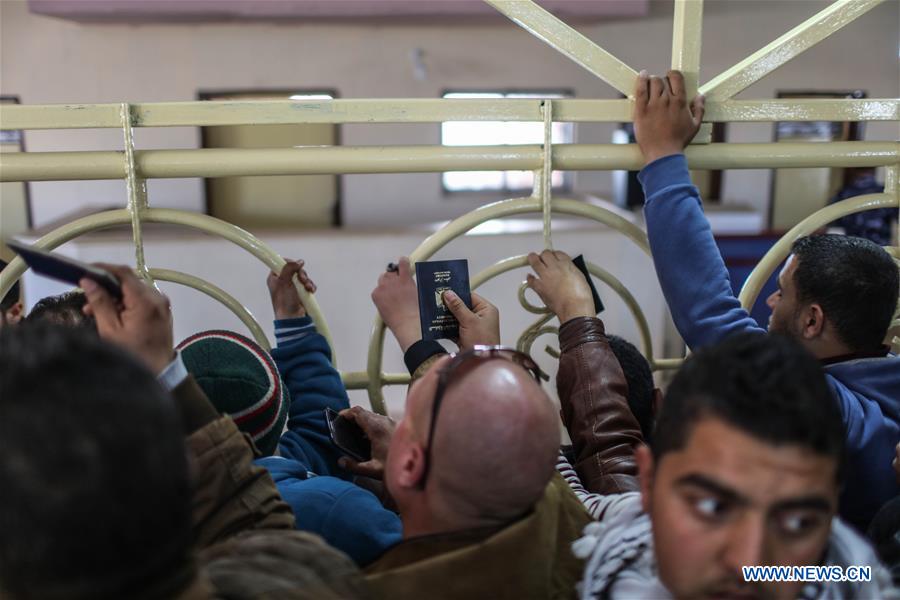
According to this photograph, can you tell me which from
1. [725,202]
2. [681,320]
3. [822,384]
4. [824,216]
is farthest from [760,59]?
[725,202]

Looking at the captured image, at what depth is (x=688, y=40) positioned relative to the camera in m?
1.32

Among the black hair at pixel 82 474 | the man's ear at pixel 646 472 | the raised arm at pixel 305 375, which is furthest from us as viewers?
the raised arm at pixel 305 375

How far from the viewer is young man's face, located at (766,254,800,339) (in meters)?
1.39

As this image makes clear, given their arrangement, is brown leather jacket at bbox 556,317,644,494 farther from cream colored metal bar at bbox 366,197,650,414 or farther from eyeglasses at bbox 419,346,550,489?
eyeglasses at bbox 419,346,550,489

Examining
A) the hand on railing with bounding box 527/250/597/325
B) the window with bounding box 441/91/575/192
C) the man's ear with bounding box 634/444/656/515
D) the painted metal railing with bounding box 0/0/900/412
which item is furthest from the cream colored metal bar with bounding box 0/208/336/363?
the window with bounding box 441/91/575/192

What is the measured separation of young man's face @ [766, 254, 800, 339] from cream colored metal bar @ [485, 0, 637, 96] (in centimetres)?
46

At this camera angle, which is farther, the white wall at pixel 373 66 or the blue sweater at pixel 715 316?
the white wall at pixel 373 66

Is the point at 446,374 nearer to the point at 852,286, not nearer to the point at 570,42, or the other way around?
the point at 570,42

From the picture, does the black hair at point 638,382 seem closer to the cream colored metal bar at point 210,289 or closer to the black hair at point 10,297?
the cream colored metal bar at point 210,289

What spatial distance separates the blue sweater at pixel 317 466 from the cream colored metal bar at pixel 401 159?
0.34 metres

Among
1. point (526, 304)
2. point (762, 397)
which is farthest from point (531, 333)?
point (762, 397)

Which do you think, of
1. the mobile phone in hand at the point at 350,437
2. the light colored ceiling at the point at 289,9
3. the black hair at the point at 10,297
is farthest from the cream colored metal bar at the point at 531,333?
the light colored ceiling at the point at 289,9

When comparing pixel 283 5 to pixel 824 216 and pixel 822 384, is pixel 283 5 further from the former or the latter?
pixel 822 384

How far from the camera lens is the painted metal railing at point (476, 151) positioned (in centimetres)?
125
